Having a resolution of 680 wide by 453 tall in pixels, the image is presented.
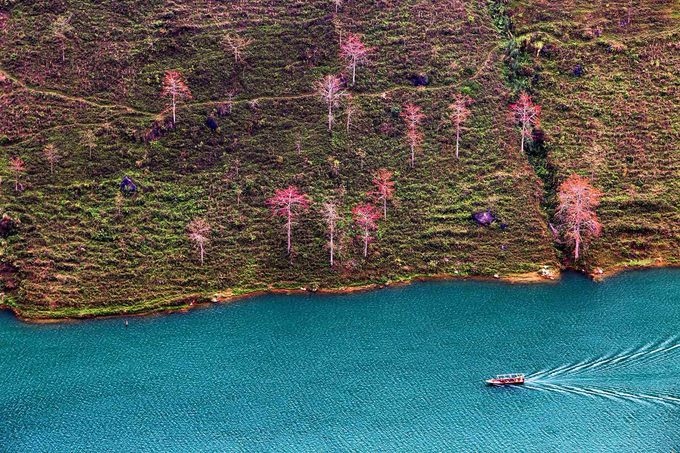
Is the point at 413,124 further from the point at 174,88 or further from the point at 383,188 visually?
the point at 174,88

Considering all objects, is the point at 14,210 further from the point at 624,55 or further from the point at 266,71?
the point at 624,55

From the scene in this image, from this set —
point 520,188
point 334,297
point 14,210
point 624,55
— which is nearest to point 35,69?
point 14,210

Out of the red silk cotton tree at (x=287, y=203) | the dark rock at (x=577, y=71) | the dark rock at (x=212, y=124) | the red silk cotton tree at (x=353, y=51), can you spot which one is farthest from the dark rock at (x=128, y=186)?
the dark rock at (x=577, y=71)

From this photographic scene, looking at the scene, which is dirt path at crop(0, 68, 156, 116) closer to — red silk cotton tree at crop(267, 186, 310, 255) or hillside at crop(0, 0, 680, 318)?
hillside at crop(0, 0, 680, 318)

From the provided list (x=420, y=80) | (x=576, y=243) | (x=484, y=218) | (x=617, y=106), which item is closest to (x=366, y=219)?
(x=484, y=218)

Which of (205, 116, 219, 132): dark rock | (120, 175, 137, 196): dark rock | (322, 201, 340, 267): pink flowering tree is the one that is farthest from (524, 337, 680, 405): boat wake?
(205, 116, 219, 132): dark rock

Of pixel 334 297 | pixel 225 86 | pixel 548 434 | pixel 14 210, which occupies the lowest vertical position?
pixel 548 434
